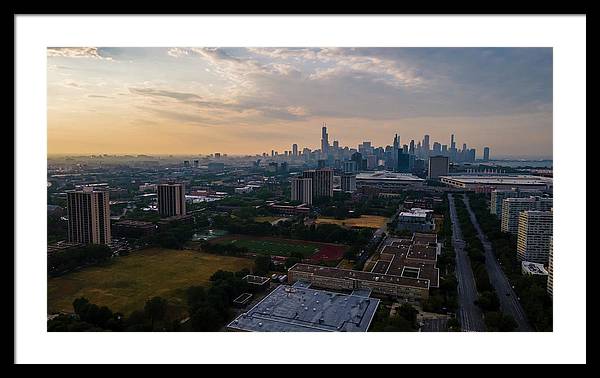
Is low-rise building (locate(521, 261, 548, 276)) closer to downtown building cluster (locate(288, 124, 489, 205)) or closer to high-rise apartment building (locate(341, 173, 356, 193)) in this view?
downtown building cluster (locate(288, 124, 489, 205))

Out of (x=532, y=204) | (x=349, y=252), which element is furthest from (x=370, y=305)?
(x=532, y=204)

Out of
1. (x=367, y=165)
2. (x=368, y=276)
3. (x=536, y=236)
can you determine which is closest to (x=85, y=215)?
(x=368, y=276)

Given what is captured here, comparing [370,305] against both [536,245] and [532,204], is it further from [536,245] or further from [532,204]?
[532,204]

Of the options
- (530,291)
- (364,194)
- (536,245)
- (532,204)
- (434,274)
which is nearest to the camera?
(530,291)

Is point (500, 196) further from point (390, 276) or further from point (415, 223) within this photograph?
point (390, 276)

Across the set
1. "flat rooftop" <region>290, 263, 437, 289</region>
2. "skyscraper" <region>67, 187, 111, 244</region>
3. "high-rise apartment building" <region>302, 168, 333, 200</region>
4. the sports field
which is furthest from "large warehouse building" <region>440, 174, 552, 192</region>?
"skyscraper" <region>67, 187, 111, 244</region>

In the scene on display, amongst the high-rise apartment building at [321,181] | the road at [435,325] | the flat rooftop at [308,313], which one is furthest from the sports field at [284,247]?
the high-rise apartment building at [321,181]
